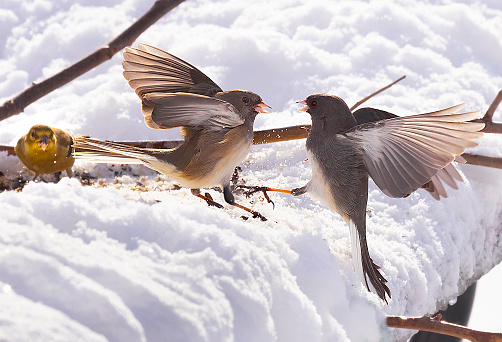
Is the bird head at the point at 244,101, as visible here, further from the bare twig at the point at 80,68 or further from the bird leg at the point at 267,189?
the bare twig at the point at 80,68

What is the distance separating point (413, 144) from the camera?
0.85 metres

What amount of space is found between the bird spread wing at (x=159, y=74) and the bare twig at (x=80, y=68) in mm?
405

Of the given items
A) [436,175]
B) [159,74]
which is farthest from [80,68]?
[436,175]

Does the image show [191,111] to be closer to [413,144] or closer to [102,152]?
[102,152]

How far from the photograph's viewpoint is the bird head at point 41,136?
1.10m

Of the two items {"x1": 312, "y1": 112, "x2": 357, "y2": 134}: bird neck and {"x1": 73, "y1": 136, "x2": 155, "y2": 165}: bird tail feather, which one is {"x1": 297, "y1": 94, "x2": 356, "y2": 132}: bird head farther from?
{"x1": 73, "y1": 136, "x2": 155, "y2": 165}: bird tail feather

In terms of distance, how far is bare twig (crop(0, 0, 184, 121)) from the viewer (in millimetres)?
1311

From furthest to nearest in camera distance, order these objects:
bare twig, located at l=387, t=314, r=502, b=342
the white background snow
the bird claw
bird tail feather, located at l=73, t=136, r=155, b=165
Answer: the bird claw, bird tail feather, located at l=73, t=136, r=155, b=165, bare twig, located at l=387, t=314, r=502, b=342, the white background snow

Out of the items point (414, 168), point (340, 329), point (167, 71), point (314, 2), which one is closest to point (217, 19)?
point (314, 2)

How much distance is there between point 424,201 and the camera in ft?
4.00

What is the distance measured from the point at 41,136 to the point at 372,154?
62cm

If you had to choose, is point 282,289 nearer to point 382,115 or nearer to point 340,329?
point 340,329

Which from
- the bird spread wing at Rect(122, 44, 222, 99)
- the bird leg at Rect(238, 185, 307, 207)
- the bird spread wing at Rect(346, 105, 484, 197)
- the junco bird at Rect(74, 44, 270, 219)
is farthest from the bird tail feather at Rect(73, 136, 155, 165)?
the bird spread wing at Rect(346, 105, 484, 197)

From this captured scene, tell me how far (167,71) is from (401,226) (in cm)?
53
